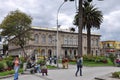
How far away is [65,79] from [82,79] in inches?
51.1

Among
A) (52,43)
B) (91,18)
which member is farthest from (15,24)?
(52,43)

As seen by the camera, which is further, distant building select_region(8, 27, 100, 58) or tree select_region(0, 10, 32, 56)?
distant building select_region(8, 27, 100, 58)

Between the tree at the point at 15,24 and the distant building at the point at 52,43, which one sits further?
the distant building at the point at 52,43

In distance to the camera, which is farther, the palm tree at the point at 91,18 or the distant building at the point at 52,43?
A: the distant building at the point at 52,43

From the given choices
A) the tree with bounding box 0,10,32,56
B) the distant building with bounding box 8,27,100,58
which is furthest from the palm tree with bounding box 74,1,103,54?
the distant building with bounding box 8,27,100,58

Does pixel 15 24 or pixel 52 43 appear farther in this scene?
pixel 52 43

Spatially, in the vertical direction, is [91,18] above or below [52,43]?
above

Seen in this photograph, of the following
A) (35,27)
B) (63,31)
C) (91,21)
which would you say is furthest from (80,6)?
(63,31)

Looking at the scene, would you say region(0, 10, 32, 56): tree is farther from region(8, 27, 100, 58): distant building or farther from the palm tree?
region(8, 27, 100, 58): distant building

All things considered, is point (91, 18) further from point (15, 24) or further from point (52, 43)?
point (52, 43)

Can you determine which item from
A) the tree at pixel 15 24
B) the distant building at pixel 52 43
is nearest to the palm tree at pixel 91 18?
the tree at pixel 15 24

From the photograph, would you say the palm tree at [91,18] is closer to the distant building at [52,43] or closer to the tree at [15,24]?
the tree at [15,24]

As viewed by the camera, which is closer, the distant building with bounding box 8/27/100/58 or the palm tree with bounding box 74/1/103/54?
the palm tree with bounding box 74/1/103/54

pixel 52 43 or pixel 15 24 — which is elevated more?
pixel 15 24
